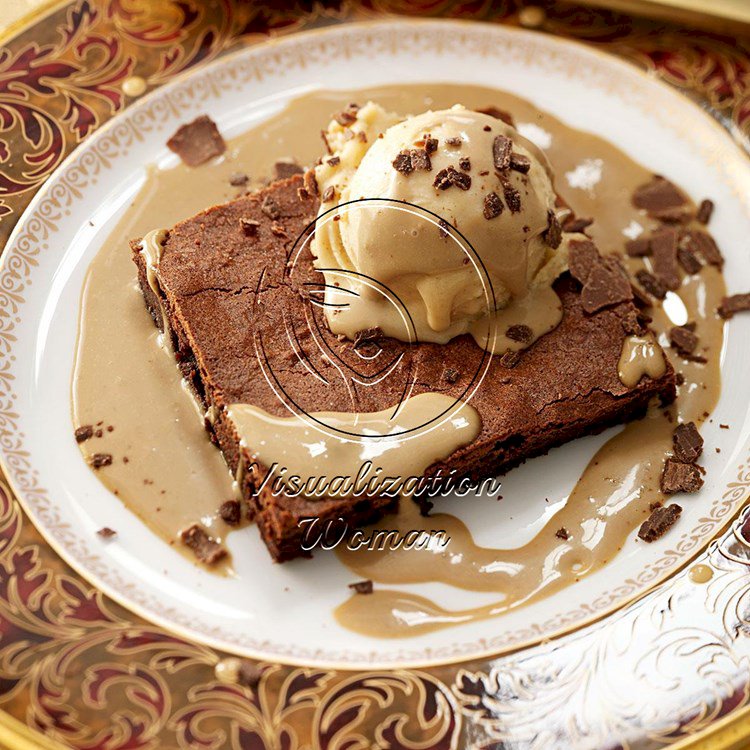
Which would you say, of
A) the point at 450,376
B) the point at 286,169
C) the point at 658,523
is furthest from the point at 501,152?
the point at 658,523

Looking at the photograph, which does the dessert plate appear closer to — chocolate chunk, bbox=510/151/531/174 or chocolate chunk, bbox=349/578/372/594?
chocolate chunk, bbox=349/578/372/594

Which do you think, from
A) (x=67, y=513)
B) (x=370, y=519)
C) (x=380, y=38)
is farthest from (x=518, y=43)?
(x=67, y=513)

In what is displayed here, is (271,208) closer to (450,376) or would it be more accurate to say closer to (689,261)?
(450,376)

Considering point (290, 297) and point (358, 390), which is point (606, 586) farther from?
point (290, 297)

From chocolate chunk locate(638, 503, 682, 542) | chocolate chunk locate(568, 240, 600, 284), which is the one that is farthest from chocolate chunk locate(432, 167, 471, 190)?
chocolate chunk locate(638, 503, 682, 542)

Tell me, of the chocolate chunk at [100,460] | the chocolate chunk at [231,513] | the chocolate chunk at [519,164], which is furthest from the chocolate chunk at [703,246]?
the chocolate chunk at [100,460]

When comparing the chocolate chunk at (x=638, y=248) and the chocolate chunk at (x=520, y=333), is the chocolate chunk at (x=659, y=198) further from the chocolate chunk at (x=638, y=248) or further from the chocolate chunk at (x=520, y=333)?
Answer: the chocolate chunk at (x=520, y=333)
